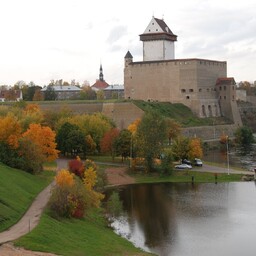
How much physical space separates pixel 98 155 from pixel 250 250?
27.7 metres

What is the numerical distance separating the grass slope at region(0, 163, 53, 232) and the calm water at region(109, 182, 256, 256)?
4674 mm

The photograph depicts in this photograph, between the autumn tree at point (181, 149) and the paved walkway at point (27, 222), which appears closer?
the paved walkway at point (27, 222)

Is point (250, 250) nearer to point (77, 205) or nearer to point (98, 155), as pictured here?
point (77, 205)

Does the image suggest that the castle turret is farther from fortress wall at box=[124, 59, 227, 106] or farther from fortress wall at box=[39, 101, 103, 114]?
fortress wall at box=[39, 101, 103, 114]

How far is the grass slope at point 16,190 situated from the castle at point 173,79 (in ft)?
130

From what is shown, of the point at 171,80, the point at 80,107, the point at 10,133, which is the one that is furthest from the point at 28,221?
the point at 171,80

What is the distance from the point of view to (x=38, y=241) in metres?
19.5

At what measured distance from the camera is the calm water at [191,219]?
71.9ft

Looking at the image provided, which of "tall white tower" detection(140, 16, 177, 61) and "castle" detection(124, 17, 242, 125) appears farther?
"tall white tower" detection(140, 16, 177, 61)

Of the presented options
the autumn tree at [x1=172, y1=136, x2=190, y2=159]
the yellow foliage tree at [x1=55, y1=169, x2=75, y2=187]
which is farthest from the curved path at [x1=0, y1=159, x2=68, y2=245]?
the autumn tree at [x1=172, y1=136, x2=190, y2=159]

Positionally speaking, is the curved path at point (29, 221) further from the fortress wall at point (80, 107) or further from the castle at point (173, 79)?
the castle at point (173, 79)

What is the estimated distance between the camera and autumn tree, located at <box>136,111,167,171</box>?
39500 millimetres

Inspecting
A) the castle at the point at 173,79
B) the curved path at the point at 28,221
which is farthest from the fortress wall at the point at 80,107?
the curved path at the point at 28,221

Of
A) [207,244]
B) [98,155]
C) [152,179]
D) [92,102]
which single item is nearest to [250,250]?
[207,244]
